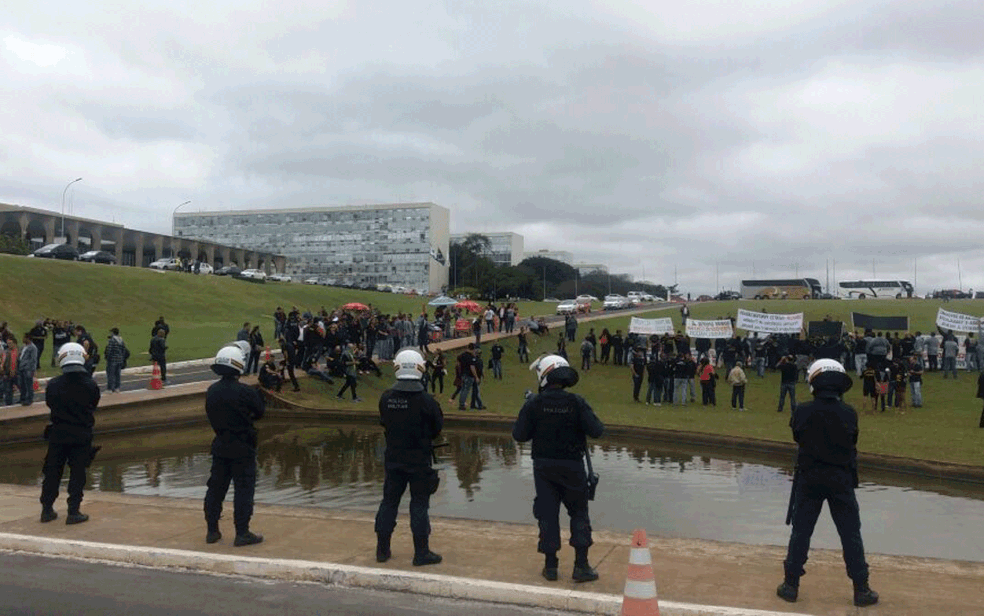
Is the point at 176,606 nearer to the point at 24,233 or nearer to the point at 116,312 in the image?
the point at 116,312

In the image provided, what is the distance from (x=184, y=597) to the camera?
21.3 ft

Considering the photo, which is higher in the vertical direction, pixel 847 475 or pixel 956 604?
pixel 847 475

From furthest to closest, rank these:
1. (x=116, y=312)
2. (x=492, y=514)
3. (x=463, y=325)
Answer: (x=116, y=312), (x=463, y=325), (x=492, y=514)

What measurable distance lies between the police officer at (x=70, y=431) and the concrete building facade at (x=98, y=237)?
82.3 meters

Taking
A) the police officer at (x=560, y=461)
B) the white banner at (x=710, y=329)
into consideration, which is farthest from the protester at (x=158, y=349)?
the white banner at (x=710, y=329)

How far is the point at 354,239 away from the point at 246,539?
15782 centimetres

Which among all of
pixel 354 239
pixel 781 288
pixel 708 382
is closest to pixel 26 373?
pixel 708 382

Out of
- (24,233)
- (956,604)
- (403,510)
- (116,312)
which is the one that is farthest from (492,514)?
(24,233)

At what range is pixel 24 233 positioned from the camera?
81.2 meters

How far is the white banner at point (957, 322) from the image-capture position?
100ft

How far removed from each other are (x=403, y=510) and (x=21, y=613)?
5.39 m

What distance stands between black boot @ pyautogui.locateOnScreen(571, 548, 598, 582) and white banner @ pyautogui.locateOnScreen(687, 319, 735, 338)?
86.1 ft

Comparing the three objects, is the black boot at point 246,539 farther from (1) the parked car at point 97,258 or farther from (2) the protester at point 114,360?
(1) the parked car at point 97,258

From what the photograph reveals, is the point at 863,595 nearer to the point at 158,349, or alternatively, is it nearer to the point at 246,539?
the point at 246,539
